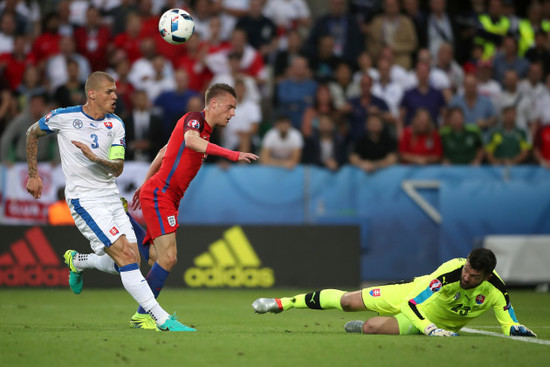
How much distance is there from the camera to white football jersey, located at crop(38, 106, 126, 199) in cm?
868

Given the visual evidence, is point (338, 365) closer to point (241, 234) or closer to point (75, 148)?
point (75, 148)

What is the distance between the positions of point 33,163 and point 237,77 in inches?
321

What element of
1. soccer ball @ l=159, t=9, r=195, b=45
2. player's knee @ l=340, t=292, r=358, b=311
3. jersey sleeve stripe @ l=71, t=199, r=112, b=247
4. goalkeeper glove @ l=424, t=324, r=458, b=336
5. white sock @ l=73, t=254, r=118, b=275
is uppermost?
soccer ball @ l=159, t=9, r=195, b=45

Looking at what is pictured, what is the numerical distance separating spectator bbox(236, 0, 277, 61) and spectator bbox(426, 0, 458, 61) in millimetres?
3415

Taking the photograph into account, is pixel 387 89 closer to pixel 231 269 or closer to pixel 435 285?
pixel 231 269

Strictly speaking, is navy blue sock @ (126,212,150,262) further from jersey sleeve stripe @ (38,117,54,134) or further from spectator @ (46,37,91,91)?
spectator @ (46,37,91,91)

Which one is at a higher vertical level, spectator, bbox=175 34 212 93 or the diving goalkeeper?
spectator, bbox=175 34 212 93

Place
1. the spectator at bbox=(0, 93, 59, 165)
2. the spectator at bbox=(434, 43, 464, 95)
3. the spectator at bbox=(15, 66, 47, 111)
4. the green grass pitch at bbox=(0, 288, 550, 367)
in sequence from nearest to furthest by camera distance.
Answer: the green grass pitch at bbox=(0, 288, 550, 367) → the spectator at bbox=(0, 93, 59, 165) → the spectator at bbox=(15, 66, 47, 111) → the spectator at bbox=(434, 43, 464, 95)

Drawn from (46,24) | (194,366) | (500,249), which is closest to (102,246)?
(194,366)

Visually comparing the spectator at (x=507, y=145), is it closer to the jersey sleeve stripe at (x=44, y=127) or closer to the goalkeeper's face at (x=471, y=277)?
the goalkeeper's face at (x=471, y=277)

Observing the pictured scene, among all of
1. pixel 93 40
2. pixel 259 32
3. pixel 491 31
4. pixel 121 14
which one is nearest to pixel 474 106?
pixel 491 31

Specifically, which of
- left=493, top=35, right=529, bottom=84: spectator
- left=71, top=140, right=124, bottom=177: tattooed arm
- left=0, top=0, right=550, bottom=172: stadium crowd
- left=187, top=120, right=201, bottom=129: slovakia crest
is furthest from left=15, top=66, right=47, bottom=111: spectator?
left=493, top=35, right=529, bottom=84: spectator

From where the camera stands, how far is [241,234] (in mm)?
15039

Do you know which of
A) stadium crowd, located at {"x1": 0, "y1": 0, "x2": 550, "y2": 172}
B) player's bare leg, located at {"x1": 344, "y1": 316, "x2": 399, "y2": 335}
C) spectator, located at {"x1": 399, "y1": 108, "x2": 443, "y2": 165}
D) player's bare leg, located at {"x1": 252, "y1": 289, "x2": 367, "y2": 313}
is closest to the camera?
player's bare leg, located at {"x1": 344, "y1": 316, "x2": 399, "y2": 335}
